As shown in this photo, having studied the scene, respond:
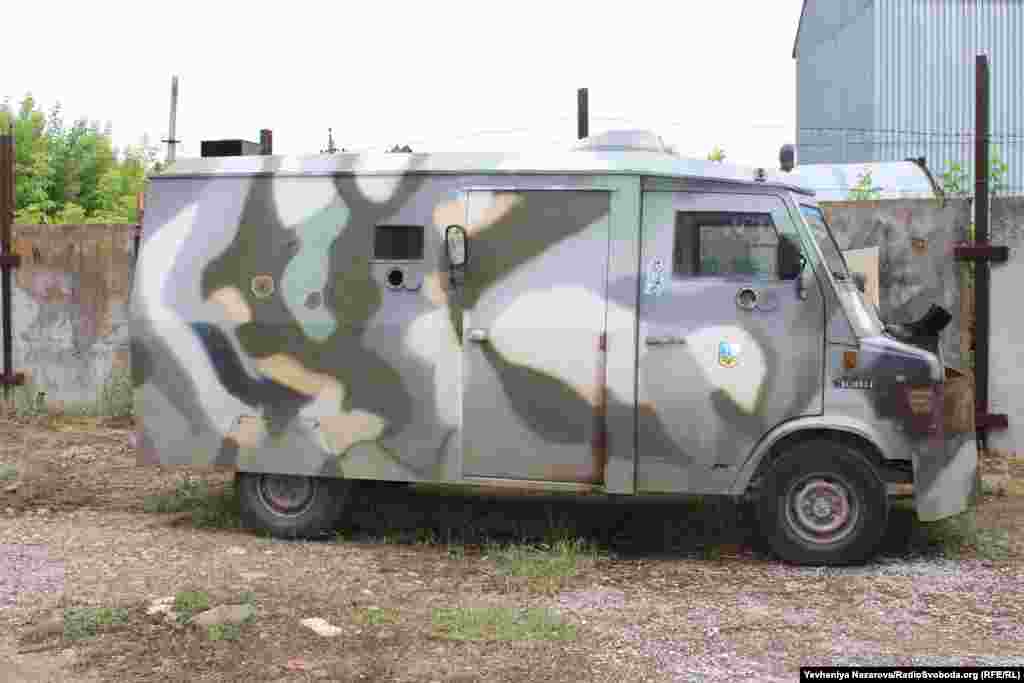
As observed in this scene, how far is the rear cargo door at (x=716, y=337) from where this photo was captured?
6.89m

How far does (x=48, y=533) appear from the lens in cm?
780

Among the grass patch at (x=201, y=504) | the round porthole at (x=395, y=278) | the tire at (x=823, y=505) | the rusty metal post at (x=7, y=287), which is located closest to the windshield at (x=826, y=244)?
the tire at (x=823, y=505)

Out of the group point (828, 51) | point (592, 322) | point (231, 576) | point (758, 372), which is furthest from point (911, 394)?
point (828, 51)

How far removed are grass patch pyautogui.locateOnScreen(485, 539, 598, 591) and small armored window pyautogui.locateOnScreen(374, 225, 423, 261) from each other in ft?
6.20

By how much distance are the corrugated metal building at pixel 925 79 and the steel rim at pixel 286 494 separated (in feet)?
60.2

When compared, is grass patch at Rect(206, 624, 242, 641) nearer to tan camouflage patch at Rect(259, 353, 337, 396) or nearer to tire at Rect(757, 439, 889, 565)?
tan camouflage patch at Rect(259, 353, 337, 396)

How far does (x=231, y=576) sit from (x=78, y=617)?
1052 millimetres

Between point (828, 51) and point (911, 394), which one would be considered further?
point (828, 51)

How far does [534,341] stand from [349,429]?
1.31 meters

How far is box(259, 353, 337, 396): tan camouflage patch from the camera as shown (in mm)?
7414

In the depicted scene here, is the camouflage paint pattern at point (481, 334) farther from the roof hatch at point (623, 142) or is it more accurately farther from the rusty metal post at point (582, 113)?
the rusty metal post at point (582, 113)

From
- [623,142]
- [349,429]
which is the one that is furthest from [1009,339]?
[349,429]

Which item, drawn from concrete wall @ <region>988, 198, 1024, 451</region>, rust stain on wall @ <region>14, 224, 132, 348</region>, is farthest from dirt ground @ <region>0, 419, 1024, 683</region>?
rust stain on wall @ <region>14, 224, 132, 348</region>

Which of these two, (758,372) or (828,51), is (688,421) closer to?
Answer: (758,372)
